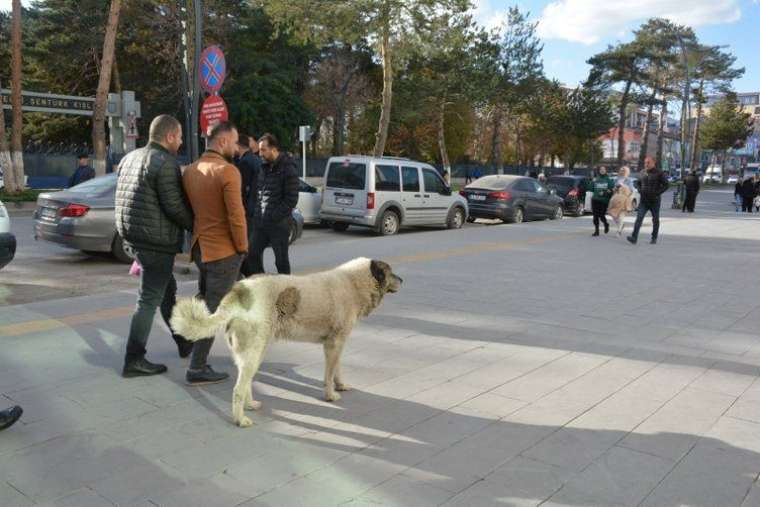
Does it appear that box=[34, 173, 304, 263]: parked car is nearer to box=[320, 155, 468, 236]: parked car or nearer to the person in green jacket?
box=[320, 155, 468, 236]: parked car

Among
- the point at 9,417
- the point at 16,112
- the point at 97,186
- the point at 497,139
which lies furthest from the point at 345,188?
the point at 497,139

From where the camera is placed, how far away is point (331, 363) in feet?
14.0

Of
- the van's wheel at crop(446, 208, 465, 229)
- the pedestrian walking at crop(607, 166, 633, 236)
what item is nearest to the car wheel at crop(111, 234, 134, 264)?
the van's wheel at crop(446, 208, 465, 229)

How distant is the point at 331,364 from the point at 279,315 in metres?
0.61

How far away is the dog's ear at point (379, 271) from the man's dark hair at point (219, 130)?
1380mm

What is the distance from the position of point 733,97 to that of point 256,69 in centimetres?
5540

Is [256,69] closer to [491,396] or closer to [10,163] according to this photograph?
[10,163]

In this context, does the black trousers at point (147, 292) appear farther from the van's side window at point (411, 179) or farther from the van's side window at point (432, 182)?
the van's side window at point (432, 182)

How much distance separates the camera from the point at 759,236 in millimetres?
16062

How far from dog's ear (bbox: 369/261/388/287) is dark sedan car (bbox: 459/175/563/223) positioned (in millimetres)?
14531

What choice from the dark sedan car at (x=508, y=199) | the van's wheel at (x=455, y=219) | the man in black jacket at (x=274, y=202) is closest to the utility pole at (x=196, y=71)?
the man in black jacket at (x=274, y=202)

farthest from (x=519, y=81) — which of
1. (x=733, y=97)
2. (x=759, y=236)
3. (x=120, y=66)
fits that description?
(x=733, y=97)

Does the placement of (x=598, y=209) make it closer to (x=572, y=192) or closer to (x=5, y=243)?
(x=572, y=192)

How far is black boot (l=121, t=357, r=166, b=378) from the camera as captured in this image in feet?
15.4
